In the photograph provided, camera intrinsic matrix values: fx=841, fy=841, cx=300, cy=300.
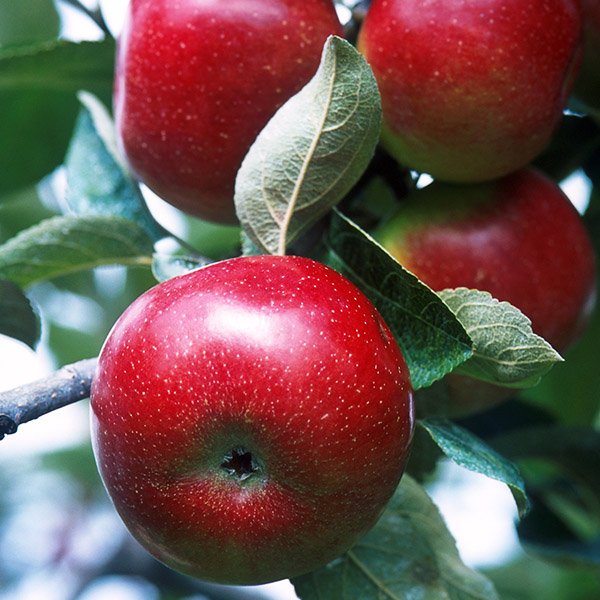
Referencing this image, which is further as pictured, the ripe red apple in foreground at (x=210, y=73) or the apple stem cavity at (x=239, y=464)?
the ripe red apple in foreground at (x=210, y=73)

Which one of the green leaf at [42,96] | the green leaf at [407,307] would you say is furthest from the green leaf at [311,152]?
the green leaf at [42,96]

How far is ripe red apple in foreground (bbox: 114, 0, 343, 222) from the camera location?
72cm

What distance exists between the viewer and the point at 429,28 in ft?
2.35

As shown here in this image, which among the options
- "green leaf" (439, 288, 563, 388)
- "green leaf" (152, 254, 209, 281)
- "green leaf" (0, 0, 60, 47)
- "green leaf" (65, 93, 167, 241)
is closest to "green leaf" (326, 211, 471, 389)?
"green leaf" (439, 288, 563, 388)

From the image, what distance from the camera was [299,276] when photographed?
579mm

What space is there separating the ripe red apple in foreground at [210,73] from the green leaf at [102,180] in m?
0.19

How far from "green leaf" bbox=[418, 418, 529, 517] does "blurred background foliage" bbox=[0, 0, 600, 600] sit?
0.97ft

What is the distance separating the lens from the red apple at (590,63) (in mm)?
833

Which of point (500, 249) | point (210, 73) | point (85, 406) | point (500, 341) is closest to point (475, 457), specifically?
point (500, 341)

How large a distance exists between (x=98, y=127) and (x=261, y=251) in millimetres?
364

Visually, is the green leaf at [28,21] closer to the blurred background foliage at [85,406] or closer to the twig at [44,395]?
the blurred background foliage at [85,406]

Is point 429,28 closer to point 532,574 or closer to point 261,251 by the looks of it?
point 261,251

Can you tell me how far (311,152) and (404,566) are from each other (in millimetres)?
368

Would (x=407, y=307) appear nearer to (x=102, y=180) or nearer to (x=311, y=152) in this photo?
(x=311, y=152)
